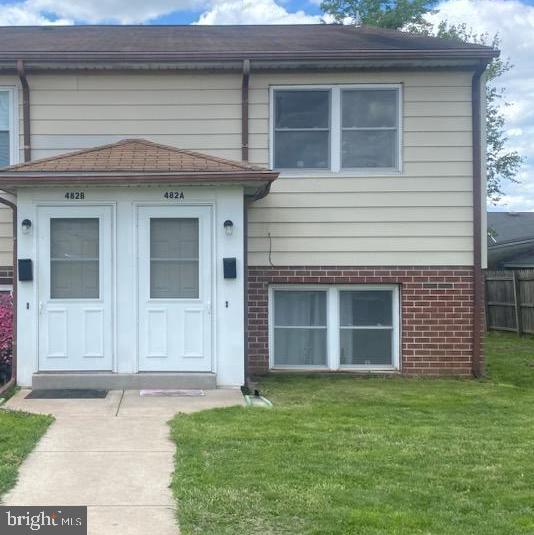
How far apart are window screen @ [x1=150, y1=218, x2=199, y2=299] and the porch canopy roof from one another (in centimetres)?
58

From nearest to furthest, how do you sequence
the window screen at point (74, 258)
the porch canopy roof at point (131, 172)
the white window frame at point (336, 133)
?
the porch canopy roof at point (131, 172)
the window screen at point (74, 258)
the white window frame at point (336, 133)

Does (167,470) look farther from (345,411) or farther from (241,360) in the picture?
(241,360)

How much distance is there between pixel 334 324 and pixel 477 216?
252cm

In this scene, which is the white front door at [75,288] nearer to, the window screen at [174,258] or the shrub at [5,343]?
the window screen at [174,258]

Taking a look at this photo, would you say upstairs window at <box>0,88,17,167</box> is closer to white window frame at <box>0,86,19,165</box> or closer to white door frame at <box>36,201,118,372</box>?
white window frame at <box>0,86,19,165</box>

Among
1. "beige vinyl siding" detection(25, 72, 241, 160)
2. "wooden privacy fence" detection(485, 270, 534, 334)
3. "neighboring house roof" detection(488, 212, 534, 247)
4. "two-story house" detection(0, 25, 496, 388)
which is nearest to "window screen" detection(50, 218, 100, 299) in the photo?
"two-story house" detection(0, 25, 496, 388)

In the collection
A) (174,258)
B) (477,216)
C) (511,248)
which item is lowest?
(174,258)

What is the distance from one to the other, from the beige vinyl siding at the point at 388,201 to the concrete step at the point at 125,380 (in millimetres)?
2140

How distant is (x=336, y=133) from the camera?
32.3ft

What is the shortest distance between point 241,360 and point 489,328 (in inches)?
479

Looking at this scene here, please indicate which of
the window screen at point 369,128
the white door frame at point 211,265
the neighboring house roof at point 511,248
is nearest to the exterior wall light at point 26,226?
the white door frame at point 211,265

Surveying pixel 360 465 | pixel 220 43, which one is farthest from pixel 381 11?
pixel 360 465

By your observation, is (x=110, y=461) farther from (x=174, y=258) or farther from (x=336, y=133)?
(x=336, y=133)

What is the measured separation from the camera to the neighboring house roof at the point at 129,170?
26.7ft
